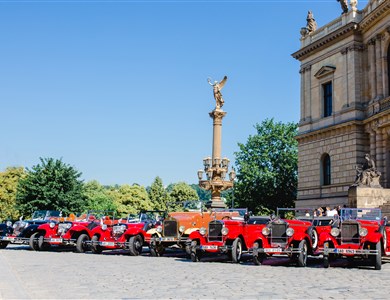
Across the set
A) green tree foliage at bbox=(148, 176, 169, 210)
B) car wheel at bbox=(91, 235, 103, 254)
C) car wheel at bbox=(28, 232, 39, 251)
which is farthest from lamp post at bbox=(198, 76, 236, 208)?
green tree foliage at bbox=(148, 176, 169, 210)

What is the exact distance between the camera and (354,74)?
3606 cm

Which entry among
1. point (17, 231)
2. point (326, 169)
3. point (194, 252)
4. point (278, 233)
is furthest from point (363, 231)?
point (326, 169)

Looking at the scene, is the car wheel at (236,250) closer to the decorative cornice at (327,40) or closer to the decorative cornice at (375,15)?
the decorative cornice at (375,15)

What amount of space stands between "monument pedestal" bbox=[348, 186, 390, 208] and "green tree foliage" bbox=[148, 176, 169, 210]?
6859 cm

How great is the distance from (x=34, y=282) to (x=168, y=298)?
3511 mm

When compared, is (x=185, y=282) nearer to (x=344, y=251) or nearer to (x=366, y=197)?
(x=344, y=251)

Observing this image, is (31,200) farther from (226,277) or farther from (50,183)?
(226,277)

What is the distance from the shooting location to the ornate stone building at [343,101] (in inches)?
1331

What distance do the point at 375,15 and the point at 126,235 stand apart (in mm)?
23747

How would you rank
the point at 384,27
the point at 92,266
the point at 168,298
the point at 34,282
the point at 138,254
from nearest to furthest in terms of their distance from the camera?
the point at 168,298
the point at 34,282
the point at 92,266
the point at 138,254
the point at 384,27

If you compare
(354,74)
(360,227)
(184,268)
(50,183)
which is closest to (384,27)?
(354,74)

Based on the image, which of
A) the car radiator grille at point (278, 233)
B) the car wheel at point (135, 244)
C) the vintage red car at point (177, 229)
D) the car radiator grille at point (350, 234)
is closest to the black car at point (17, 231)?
the car wheel at point (135, 244)

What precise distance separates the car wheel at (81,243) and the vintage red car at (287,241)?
8420mm

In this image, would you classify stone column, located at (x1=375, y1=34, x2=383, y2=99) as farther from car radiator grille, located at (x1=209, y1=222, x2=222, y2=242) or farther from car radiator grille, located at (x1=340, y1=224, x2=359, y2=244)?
car radiator grille, located at (x1=209, y1=222, x2=222, y2=242)
